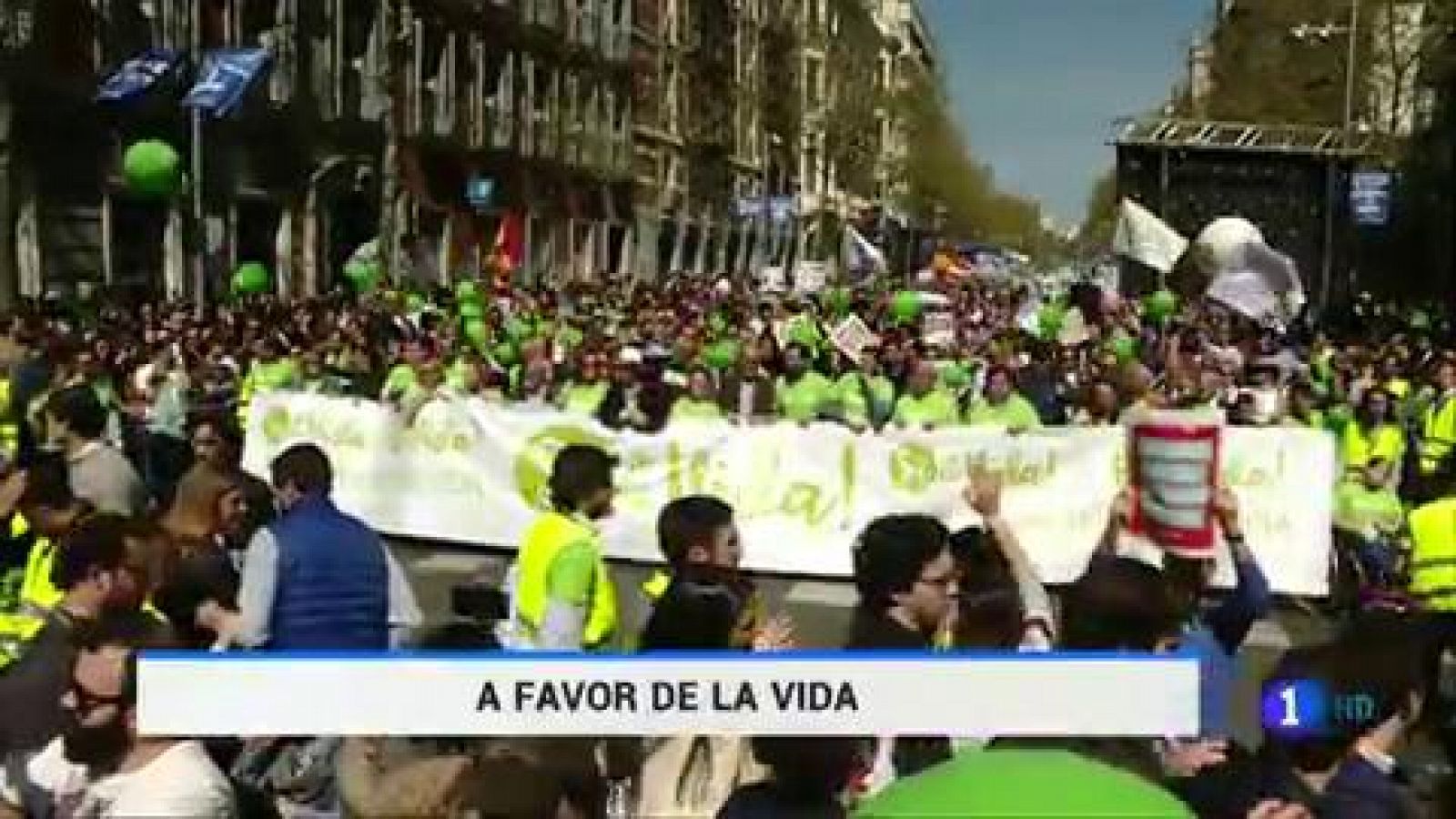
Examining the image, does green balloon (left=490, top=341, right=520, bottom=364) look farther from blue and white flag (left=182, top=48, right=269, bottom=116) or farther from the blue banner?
the blue banner

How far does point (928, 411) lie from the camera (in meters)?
16.6

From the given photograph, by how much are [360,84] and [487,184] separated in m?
7.07

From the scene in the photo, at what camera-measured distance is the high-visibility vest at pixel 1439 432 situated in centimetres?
1518

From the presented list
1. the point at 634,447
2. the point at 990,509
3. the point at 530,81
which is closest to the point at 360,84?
the point at 530,81

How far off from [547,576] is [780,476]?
988 centimetres

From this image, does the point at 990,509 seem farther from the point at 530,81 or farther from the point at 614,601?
the point at 530,81

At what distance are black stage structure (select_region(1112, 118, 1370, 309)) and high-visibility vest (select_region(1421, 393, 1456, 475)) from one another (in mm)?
21487

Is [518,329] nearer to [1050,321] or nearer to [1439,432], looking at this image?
[1050,321]

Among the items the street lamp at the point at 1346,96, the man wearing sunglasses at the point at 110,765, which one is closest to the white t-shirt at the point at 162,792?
the man wearing sunglasses at the point at 110,765

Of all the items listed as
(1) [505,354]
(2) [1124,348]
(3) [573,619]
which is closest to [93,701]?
(3) [573,619]

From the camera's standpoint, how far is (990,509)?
7.22 m

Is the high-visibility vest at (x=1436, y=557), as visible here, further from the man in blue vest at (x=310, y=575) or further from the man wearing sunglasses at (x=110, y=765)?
the man wearing sunglasses at (x=110, y=765)

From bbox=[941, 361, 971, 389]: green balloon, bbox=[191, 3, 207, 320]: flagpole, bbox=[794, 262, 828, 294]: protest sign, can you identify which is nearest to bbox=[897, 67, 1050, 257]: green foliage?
bbox=[794, 262, 828, 294]: protest sign

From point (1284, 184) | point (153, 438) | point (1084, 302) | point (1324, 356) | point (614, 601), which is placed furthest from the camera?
point (1284, 184)
